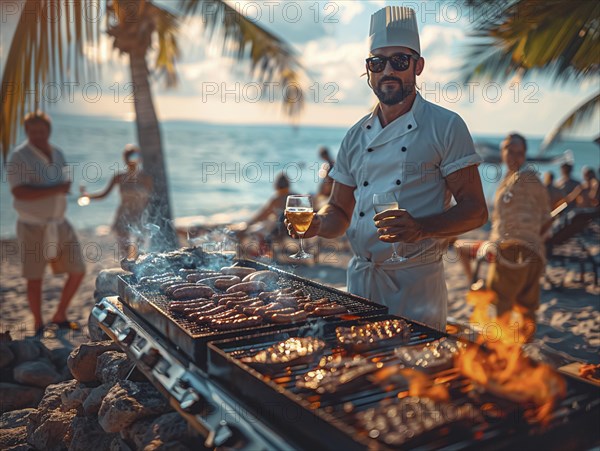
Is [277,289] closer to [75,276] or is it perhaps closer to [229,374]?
[229,374]

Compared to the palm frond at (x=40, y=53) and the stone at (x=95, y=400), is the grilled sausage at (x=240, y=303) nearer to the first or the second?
the stone at (x=95, y=400)

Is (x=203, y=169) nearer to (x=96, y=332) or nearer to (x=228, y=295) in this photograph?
(x=96, y=332)

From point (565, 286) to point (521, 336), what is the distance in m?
4.09

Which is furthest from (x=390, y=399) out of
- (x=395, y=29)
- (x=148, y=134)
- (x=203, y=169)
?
(x=203, y=169)

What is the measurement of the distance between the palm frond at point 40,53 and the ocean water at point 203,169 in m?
12.6

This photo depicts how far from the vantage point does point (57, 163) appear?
7551 mm

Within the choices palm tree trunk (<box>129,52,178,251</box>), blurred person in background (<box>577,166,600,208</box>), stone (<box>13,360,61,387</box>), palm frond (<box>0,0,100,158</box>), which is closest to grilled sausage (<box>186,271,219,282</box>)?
stone (<box>13,360,61,387</box>)

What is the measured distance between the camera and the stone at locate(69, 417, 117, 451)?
3.40m

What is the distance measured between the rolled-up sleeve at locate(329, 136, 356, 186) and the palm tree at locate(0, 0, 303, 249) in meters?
2.06

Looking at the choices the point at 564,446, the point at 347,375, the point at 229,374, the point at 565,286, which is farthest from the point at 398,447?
the point at 565,286

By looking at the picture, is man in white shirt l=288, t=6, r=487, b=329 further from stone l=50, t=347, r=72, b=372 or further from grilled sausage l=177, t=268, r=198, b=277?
stone l=50, t=347, r=72, b=372

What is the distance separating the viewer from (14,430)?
4246 millimetres

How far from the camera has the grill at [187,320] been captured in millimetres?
2452

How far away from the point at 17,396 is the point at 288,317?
11.4 ft
